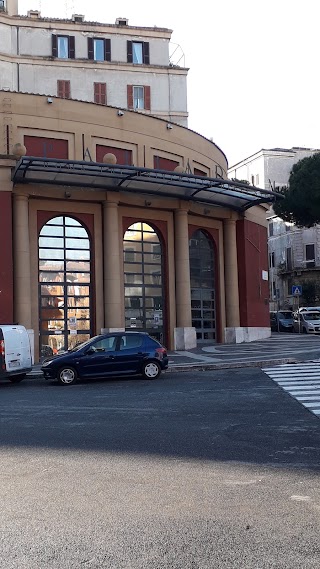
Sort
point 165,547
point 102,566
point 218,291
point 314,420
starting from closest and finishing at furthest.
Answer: point 102,566, point 165,547, point 314,420, point 218,291

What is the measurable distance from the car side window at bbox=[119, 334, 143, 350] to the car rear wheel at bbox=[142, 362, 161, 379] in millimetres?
593

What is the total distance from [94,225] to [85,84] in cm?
1786

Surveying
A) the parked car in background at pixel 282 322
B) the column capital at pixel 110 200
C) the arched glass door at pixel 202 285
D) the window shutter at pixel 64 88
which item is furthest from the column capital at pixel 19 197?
the parked car in background at pixel 282 322

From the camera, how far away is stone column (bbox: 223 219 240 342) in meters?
33.8

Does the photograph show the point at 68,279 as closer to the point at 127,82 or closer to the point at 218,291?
the point at 218,291

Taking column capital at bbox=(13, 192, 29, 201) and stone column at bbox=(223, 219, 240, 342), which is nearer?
column capital at bbox=(13, 192, 29, 201)

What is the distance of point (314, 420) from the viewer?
37.2 feet

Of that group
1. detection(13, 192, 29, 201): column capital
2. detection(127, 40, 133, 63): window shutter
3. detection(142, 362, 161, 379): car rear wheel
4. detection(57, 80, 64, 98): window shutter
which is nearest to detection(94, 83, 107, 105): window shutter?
detection(57, 80, 64, 98): window shutter

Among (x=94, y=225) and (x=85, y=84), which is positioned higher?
(x=85, y=84)

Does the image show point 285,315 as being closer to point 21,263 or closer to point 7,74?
point 7,74

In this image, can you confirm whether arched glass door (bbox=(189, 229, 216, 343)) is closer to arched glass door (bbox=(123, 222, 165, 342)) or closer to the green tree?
arched glass door (bbox=(123, 222, 165, 342))

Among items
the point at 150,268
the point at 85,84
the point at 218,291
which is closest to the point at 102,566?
the point at 150,268

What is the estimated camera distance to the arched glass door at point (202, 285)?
33156 mm

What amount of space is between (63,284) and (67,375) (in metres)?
10.1
